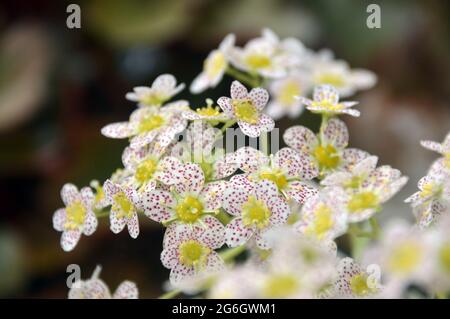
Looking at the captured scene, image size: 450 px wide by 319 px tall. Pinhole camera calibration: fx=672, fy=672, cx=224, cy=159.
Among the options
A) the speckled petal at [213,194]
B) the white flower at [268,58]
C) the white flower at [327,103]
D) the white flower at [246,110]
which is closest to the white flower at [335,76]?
the white flower at [268,58]

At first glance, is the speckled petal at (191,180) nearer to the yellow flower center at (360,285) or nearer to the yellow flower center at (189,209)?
the yellow flower center at (189,209)

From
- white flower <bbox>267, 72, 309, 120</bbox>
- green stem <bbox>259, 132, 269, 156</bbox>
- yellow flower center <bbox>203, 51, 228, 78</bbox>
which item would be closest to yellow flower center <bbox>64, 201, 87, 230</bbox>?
green stem <bbox>259, 132, 269, 156</bbox>

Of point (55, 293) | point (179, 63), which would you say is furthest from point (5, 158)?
point (179, 63)

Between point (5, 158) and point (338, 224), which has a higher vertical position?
point (338, 224)

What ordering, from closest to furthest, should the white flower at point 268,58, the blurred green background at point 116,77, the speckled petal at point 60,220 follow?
the speckled petal at point 60,220 < the white flower at point 268,58 < the blurred green background at point 116,77

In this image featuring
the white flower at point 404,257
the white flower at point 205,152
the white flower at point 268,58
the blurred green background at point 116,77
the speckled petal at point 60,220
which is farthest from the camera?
the blurred green background at point 116,77

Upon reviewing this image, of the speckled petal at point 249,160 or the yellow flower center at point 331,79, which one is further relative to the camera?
the yellow flower center at point 331,79

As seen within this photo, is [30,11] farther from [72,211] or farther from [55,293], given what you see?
[72,211]
